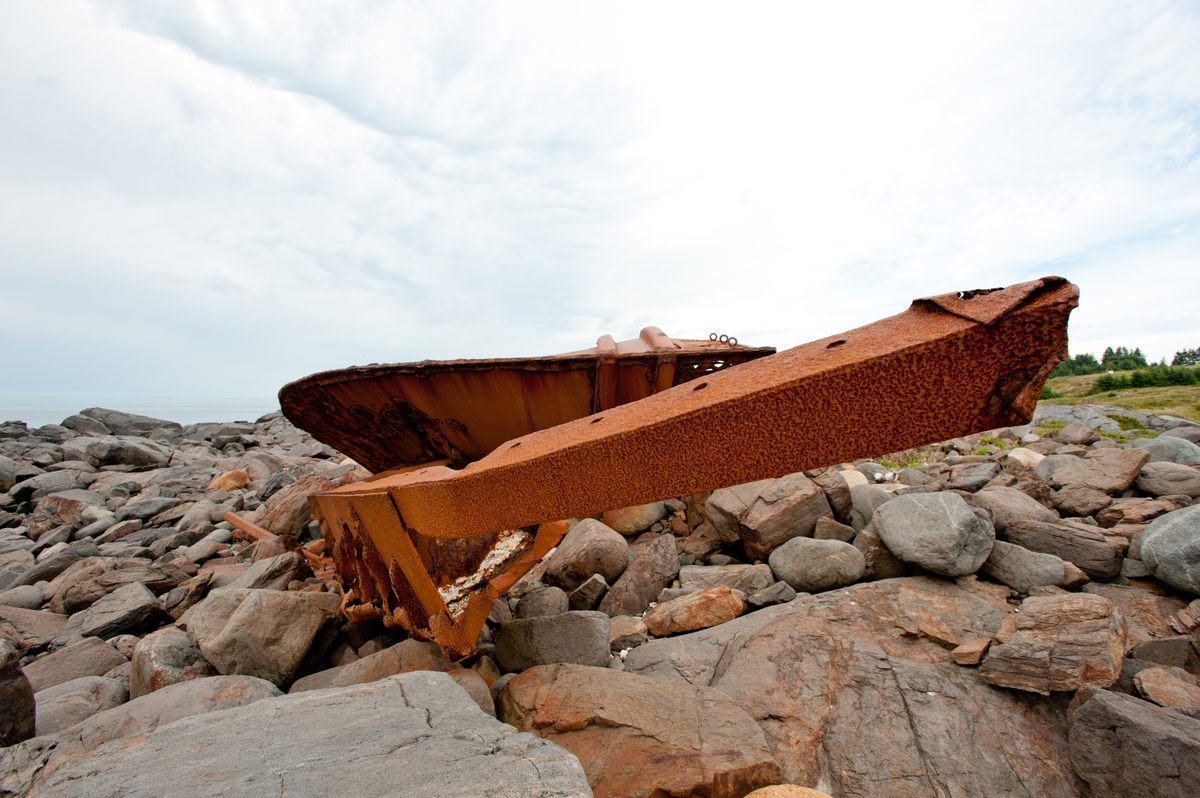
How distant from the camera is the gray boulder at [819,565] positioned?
3.30 meters

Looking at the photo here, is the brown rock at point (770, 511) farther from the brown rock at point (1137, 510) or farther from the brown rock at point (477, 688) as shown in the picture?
the brown rock at point (477, 688)

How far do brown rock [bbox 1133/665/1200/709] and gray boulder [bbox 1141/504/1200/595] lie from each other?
3.01 feet

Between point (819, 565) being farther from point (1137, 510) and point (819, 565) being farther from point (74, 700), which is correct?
point (74, 700)

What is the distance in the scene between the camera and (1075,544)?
3209 millimetres

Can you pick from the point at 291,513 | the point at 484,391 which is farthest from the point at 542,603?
the point at 291,513

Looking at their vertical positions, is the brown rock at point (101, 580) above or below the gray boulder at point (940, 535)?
below

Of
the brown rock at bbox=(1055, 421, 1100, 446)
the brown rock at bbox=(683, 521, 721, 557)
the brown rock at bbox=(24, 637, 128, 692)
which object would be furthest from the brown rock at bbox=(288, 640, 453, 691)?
the brown rock at bbox=(1055, 421, 1100, 446)

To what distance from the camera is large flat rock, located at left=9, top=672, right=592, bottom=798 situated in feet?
3.99

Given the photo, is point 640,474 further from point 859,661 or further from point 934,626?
point 934,626

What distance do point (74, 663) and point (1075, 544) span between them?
226 inches

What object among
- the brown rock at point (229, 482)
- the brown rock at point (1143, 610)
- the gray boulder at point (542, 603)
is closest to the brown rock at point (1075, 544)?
the brown rock at point (1143, 610)

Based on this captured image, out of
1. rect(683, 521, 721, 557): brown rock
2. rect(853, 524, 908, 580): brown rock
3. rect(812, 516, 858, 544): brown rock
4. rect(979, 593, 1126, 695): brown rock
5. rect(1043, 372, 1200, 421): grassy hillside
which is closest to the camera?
rect(979, 593, 1126, 695): brown rock

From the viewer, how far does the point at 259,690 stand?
2.36 meters

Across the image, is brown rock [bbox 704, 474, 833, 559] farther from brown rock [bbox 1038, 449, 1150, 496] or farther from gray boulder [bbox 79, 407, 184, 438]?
gray boulder [bbox 79, 407, 184, 438]
